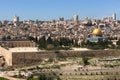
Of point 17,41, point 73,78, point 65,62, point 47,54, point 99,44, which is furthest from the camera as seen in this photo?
point 17,41

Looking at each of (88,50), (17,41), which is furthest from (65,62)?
(17,41)

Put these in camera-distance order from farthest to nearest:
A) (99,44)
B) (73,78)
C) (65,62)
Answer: (99,44) → (65,62) → (73,78)

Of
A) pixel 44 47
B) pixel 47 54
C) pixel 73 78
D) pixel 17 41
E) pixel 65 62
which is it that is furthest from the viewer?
pixel 17 41

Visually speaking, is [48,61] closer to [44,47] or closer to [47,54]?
[47,54]

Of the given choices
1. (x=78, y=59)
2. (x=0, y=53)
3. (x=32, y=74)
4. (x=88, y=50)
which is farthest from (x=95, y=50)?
(x=32, y=74)

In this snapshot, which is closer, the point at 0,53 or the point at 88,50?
the point at 88,50

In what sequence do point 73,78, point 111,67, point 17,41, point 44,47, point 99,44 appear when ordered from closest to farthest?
point 73,78 → point 111,67 → point 44,47 → point 99,44 → point 17,41

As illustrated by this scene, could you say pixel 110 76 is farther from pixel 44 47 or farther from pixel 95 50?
pixel 44 47

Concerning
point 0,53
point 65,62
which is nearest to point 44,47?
point 0,53

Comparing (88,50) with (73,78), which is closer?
(73,78)
